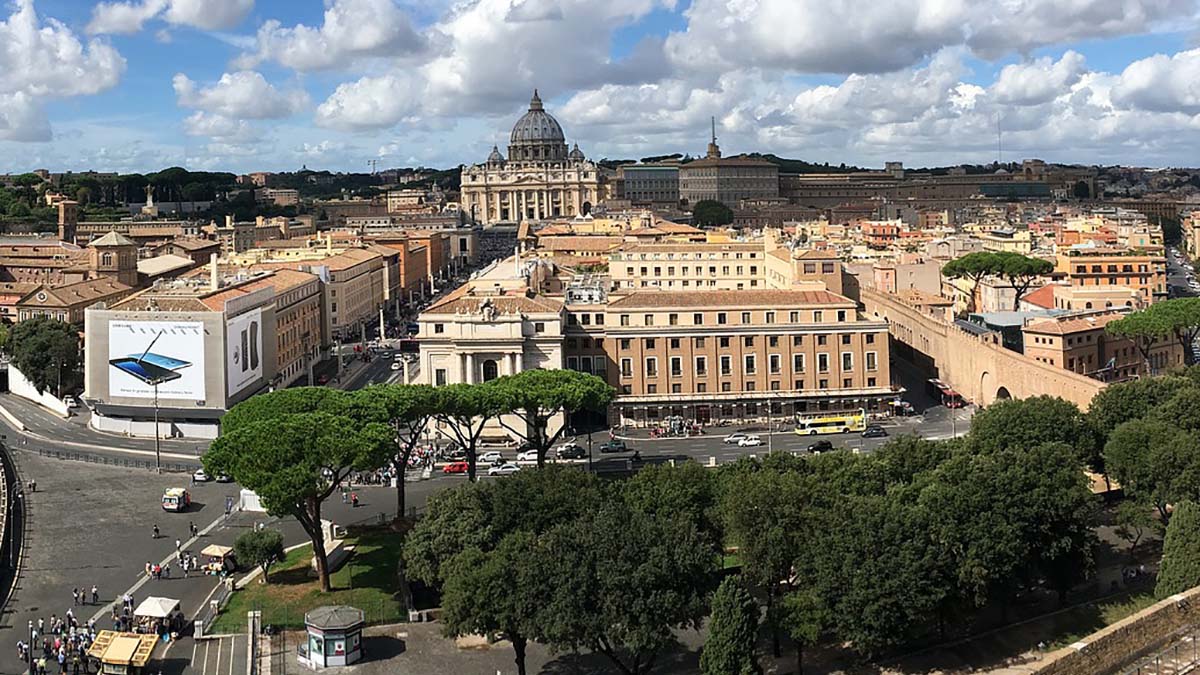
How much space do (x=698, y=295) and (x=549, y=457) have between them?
504 inches

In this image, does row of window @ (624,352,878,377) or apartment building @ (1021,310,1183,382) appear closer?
apartment building @ (1021,310,1183,382)

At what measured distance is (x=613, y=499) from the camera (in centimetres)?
3309

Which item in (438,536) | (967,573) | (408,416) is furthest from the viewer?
(408,416)

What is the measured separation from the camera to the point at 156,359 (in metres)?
59.5

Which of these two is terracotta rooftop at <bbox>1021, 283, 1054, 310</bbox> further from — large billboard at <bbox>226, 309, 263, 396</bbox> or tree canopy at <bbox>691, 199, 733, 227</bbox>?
tree canopy at <bbox>691, 199, 733, 227</bbox>

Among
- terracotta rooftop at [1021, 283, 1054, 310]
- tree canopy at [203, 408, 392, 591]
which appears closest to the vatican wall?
terracotta rooftop at [1021, 283, 1054, 310]

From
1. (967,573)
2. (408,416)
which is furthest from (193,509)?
(967,573)

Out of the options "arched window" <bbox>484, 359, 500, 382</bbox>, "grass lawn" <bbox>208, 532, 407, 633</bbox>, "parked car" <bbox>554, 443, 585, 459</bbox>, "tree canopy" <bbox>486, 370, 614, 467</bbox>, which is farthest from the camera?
"arched window" <bbox>484, 359, 500, 382</bbox>

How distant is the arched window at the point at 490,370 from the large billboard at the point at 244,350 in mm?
11784

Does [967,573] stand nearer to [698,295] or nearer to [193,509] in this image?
[193,509]

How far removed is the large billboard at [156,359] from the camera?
59094 millimetres

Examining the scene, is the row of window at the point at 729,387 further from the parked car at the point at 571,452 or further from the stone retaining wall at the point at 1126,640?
the stone retaining wall at the point at 1126,640

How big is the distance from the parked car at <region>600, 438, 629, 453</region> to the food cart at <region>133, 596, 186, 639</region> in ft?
76.0

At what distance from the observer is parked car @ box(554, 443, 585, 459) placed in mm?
52500
